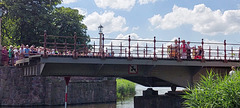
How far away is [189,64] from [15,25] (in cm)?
2553

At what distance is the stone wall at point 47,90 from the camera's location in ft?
97.6

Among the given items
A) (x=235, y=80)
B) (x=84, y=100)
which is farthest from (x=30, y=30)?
(x=235, y=80)

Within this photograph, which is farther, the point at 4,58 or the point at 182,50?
the point at 4,58

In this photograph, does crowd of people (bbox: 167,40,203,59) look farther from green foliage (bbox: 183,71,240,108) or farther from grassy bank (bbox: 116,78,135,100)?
grassy bank (bbox: 116,78,135,100)

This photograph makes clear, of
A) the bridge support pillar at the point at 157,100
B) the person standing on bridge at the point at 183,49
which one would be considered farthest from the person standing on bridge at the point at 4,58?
the person standing on bridge at the point at 183,49

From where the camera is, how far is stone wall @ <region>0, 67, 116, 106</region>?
2973 cm

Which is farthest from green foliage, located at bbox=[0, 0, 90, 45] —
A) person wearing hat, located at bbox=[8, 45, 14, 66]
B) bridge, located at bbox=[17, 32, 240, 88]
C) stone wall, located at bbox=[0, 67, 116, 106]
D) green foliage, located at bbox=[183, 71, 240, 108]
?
green foliage, located at bbox=[183, 71, 240, 108]

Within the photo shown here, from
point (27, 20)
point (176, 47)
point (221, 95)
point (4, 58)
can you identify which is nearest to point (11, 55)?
point (4, 58)

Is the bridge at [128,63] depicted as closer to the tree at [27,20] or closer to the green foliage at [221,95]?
the green foliage at [221,95]

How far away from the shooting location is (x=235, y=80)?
11.2 m

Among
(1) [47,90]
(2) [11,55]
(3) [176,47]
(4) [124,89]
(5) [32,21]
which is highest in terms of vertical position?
(5) [32,21]

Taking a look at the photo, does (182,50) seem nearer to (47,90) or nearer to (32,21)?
(47,90)

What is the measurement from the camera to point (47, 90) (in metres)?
32.4

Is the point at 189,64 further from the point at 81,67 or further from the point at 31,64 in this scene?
the point at 31,64
